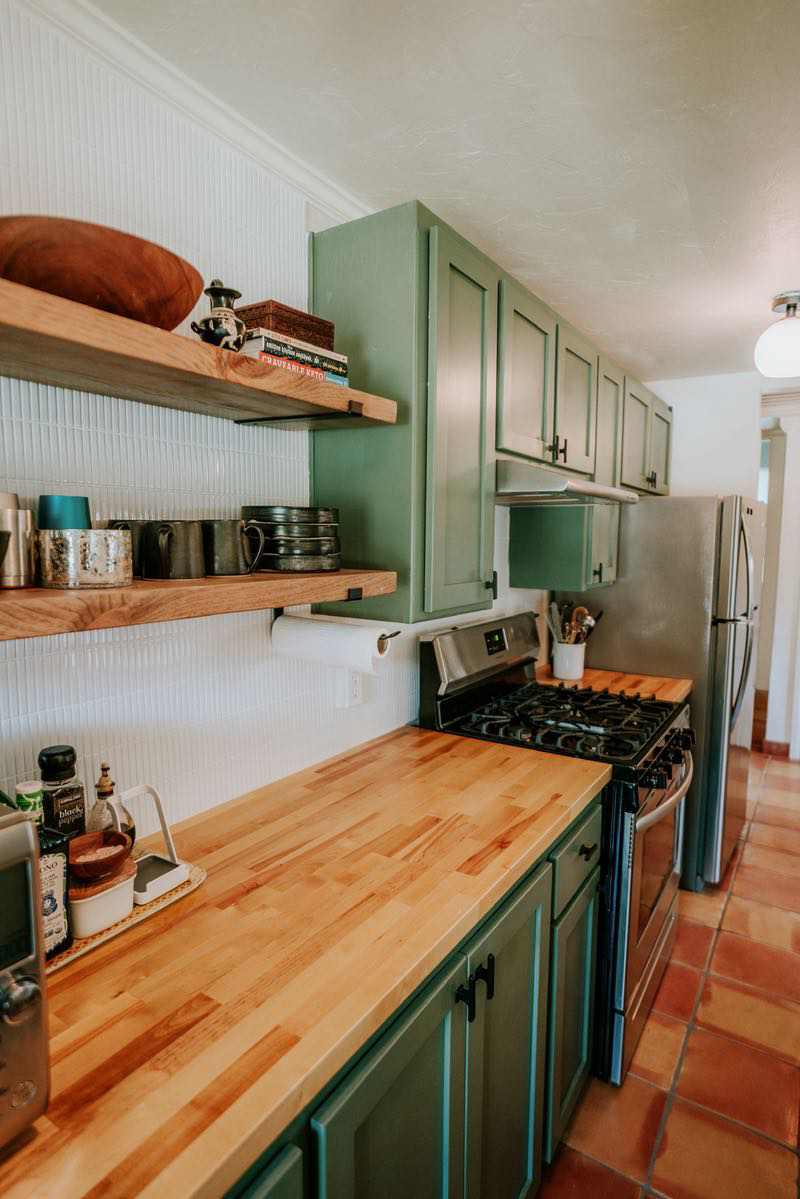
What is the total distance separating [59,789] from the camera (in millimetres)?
1028

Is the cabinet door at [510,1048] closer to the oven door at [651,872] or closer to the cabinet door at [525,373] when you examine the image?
the oven door at [651,872]

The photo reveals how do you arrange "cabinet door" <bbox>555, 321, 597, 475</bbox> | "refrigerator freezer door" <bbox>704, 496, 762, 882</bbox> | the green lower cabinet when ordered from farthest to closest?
"refrigerator freezer door" <bbox>704, 496, 762, 882</bbox> → the green lower cabinet → "cabinet door" <bbox>555, 321, 597, 475</bbox>

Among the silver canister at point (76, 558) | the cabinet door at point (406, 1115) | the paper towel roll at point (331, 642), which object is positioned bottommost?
the cabinet door at point (406, 1115)

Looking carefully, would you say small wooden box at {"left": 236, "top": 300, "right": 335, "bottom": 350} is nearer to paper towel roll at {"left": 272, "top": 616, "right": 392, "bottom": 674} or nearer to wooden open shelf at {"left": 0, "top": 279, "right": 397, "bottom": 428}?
wooden open shelf at {"left": 0, "top": 279, "right": 397, "bottom": 428}

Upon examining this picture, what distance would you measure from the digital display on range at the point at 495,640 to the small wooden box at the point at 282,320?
1.31 meters

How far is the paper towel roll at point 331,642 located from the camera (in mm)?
1520

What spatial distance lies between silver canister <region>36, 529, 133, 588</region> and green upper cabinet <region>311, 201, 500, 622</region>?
749 millimetres

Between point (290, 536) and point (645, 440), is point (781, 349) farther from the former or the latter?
point (290, 536)

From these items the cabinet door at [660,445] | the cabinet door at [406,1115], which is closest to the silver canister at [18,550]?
the cabinet door at [406,1115]

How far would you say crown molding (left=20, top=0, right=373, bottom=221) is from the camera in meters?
1.13

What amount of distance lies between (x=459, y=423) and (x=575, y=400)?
2.97 ft

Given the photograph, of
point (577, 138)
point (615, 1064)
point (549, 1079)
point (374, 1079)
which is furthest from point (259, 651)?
point (615, 1064)

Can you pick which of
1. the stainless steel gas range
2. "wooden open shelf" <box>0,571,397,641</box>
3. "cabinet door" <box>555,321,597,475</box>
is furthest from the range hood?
"wooden open shelf" <box>0,571,397,641</box>

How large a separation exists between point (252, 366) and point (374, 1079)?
1.10 m
